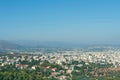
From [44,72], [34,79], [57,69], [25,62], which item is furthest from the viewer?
[25,62]

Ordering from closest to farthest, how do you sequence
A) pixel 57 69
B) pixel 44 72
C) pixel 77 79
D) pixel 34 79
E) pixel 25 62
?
pixel 34 79 → pixel 77 79 → pixel 44 72 → pixel 57 69 → pixel 25 62

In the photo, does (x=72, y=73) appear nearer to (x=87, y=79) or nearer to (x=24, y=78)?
(x=87, y=79)

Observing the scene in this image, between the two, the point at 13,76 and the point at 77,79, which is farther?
the point at 77,79

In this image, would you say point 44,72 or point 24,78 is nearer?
point 24,78

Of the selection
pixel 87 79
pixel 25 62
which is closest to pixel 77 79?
pixel 87 79

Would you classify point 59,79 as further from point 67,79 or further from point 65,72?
point 65,72

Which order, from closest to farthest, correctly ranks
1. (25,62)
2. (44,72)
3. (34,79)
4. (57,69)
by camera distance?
(34,79) < (44,72) < (57,69) < (25,62)

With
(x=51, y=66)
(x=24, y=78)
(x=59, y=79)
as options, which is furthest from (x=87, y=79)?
(x=51, y=66)

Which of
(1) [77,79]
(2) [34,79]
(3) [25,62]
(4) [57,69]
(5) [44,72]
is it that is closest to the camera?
(2) [34,79]

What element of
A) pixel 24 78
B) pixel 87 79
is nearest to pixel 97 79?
pixel 87 79
